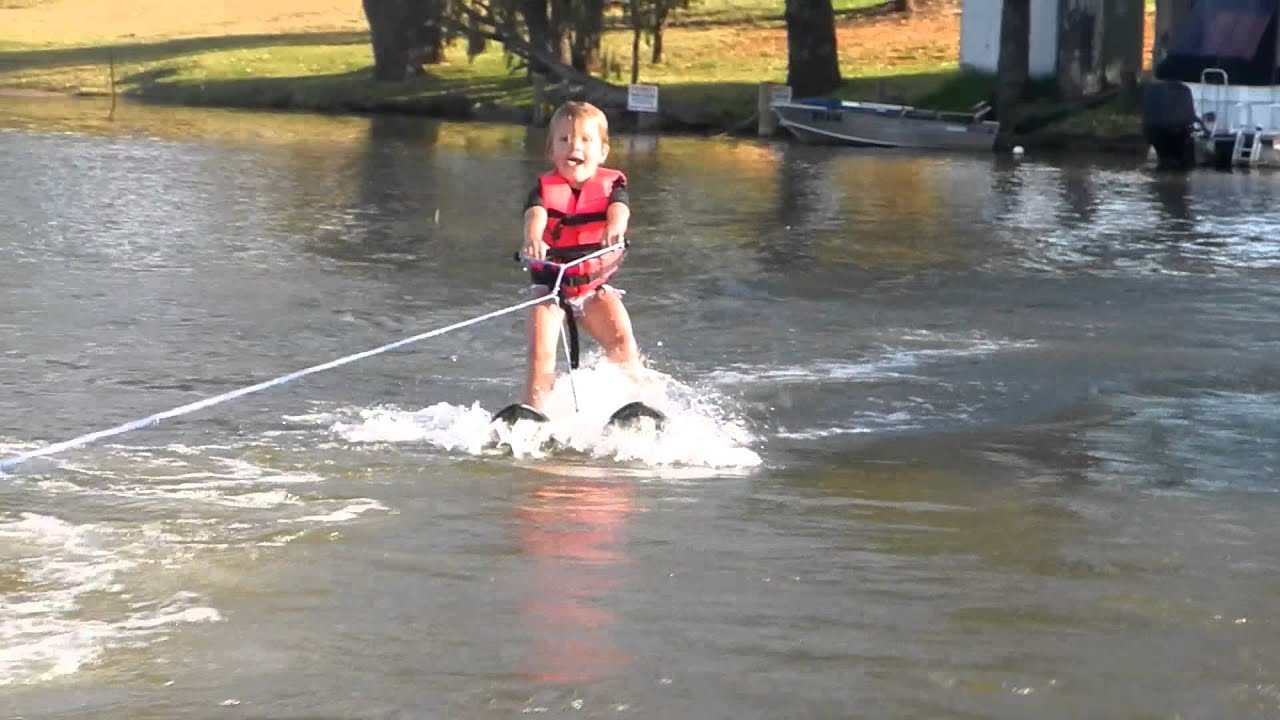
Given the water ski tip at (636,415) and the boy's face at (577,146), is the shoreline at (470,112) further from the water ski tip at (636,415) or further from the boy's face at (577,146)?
the water ski tip at (636,415)

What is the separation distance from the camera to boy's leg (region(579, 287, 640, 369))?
891 cm

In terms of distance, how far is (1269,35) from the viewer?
32125mm

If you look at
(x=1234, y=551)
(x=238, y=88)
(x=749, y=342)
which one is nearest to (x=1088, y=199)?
(x=749, y=342)

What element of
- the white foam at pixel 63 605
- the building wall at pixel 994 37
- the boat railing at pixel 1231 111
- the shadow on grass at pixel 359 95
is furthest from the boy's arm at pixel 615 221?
the shadow on grass at pixel 359 95

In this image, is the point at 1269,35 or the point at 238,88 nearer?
the point at 1269,35

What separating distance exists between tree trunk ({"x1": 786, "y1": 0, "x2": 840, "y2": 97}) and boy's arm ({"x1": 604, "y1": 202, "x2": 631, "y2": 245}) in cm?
3116

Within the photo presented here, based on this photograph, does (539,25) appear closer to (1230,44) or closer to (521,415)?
(1230,44)

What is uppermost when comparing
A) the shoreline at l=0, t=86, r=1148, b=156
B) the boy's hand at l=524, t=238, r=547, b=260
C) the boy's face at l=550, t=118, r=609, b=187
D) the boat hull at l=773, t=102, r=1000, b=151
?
the boy's face at l=550, t=118, r=609, b=187

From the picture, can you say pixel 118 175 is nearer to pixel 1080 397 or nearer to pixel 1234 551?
pixel 1080 397

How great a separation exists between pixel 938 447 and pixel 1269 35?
988 inches

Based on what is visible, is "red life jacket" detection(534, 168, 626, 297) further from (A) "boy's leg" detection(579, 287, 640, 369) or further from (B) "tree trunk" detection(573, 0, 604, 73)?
(B) "tree trunk" detection(573, 0, 604, 73)

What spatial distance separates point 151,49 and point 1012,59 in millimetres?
26740

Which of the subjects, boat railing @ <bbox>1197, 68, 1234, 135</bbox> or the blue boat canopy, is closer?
boat railing @ <bbox>1197, 68, 1234, 135</bbox>

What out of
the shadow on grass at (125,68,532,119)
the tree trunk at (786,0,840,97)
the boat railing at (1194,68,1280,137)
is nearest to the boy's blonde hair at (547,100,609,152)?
the boat railing at (1194,68,1280,137)
